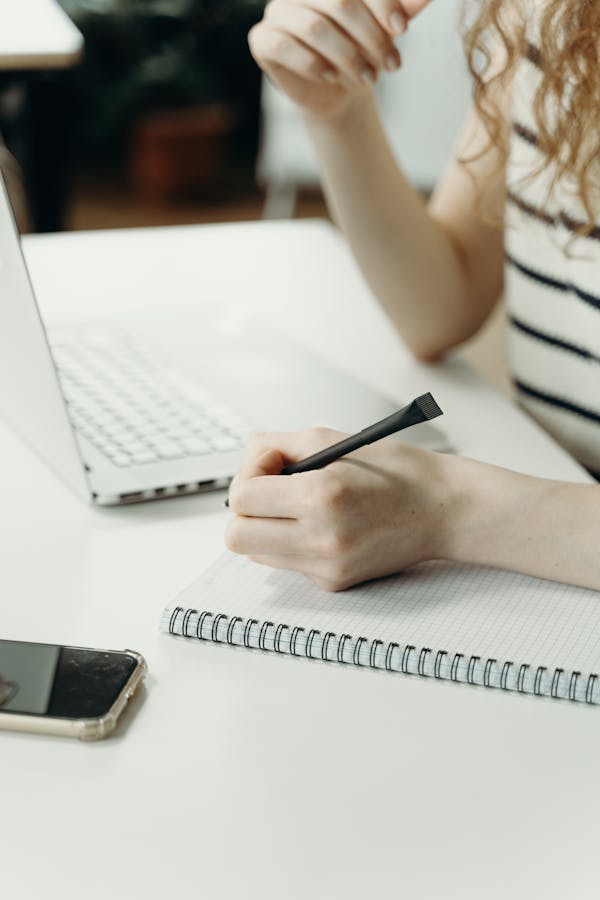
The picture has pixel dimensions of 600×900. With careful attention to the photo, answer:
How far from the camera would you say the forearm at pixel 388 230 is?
991 millimetres

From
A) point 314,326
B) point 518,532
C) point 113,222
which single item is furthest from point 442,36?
point 518,532

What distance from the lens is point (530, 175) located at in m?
0.90

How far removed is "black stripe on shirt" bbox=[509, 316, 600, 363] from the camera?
0.91 metres

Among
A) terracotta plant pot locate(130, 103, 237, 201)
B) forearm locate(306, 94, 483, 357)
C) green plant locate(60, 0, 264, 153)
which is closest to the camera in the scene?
forearm locate(306, 94, 483, 357)

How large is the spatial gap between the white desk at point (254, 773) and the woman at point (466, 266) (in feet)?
0.26

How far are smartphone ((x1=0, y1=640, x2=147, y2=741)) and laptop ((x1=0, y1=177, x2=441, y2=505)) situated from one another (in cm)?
17

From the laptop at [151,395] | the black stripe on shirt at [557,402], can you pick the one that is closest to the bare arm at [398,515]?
the laptop at [151,395]

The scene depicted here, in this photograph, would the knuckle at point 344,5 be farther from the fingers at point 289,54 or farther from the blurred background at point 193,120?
the blurred background at point 193,120

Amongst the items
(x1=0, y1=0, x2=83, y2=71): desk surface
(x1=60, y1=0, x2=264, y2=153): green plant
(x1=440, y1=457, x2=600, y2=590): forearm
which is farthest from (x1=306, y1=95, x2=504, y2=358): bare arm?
(x1=60, y1=0, x2=264, y2=153): green plant

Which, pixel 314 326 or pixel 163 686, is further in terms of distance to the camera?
pixel 314 326

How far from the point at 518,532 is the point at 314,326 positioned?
1.49 ft

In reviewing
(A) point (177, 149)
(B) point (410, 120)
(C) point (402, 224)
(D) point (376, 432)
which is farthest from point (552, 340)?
(A) point (177, 149)

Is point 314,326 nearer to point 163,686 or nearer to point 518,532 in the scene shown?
point 518,532

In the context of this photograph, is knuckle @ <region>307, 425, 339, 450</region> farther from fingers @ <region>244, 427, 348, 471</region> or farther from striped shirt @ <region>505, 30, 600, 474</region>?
striped shirt @ <region>505, 30, 600, 474</region>
